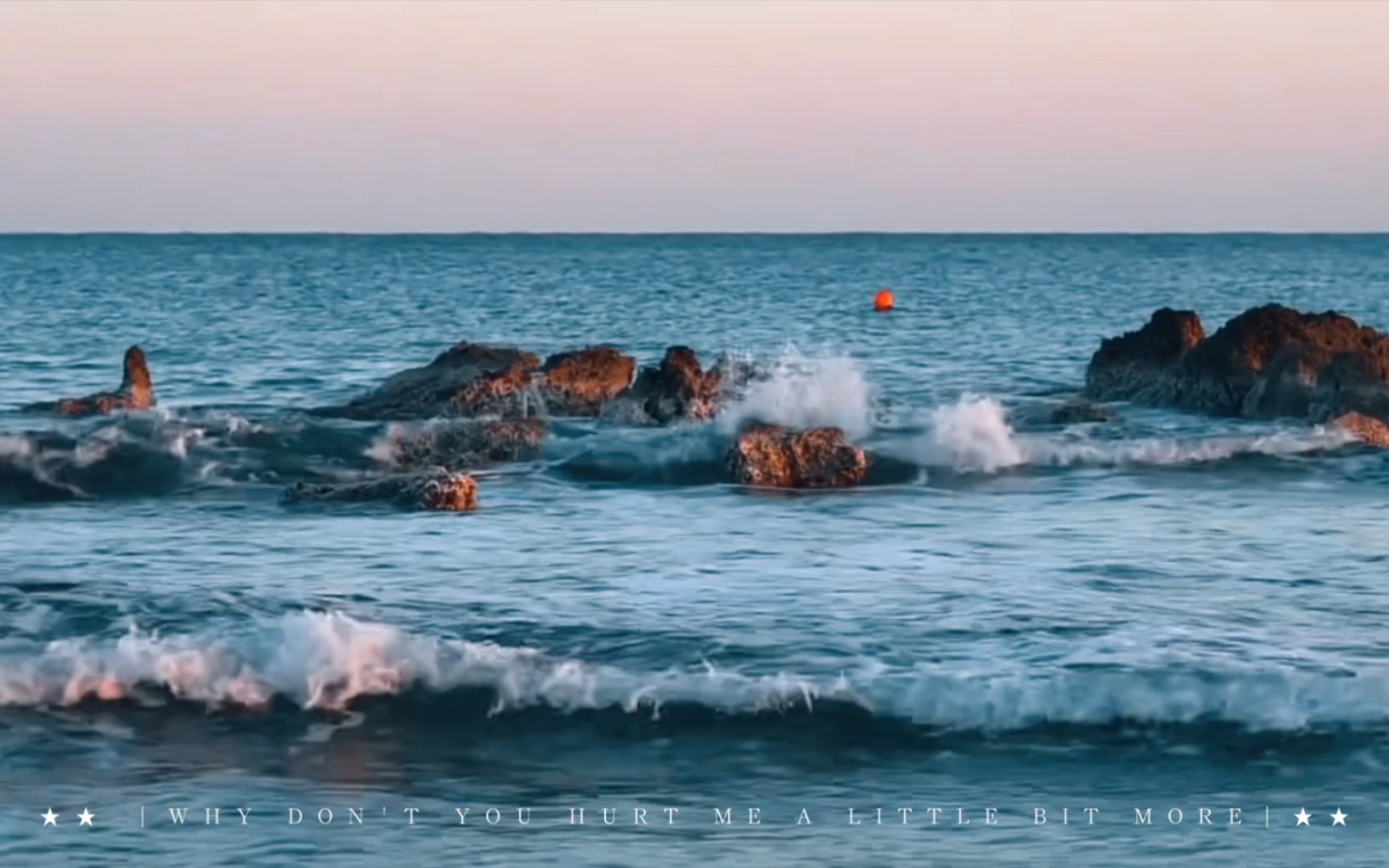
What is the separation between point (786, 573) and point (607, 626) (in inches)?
109

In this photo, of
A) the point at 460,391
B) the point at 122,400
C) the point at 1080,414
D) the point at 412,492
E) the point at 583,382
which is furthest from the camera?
the point at 583,382

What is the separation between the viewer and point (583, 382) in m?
31.7

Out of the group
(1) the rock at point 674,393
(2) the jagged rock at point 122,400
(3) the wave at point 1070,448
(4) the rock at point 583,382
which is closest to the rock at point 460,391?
(4) the rock at point 583,382

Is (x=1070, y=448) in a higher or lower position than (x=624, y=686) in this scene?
higher

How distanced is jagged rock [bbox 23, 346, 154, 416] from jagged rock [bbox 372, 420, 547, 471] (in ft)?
17.0

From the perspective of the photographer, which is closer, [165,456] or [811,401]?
[165,456]

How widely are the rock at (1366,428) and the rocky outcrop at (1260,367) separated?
832 mm

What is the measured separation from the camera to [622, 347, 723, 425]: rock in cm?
2998

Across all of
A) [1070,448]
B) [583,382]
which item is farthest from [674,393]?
[1070,448]

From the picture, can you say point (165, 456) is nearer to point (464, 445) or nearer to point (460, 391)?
point (464, 445)

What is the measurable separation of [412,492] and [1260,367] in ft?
46.0

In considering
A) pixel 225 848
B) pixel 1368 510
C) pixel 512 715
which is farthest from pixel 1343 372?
pixel 225 848

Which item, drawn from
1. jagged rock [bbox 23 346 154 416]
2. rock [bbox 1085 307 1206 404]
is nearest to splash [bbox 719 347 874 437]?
rock [bbox 1085 307 1206 404]

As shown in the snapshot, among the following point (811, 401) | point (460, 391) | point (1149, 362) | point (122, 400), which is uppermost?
point (1149, 362)
